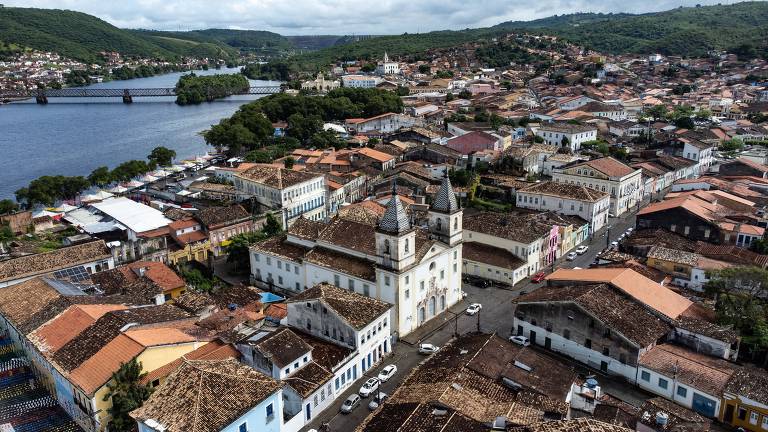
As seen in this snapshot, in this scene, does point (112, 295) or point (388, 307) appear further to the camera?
point (112, 295)

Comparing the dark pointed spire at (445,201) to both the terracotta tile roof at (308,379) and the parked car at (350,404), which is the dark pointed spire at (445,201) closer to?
the terracotta tile roof at (308,379)

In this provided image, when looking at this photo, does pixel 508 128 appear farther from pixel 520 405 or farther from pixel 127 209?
pixel 520 405

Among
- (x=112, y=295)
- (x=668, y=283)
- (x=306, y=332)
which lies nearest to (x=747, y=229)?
(x=668, y=283)

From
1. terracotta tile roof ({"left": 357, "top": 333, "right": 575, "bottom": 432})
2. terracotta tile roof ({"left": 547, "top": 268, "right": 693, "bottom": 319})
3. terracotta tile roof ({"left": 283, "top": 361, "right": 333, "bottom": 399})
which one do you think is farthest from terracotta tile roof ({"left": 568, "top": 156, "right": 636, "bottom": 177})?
terracotta tile roof ({"left": 283, "top": 361, "right": 333, "bottom": 399})

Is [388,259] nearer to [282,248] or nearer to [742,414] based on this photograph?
[282,248]

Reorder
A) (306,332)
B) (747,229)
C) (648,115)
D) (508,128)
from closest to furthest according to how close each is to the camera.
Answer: (306,332) < (747,229) < (508,128) < (648,115)

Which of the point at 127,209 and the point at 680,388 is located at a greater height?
the point at 127,209
